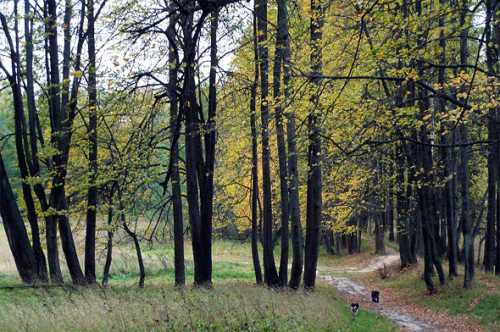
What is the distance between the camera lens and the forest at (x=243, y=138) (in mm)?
7594

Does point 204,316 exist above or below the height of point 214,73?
below

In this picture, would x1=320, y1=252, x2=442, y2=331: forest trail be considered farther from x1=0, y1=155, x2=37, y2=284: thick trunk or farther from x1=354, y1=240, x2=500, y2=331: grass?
x1=0, y1=155, x2=37, y2=284: thick trunk

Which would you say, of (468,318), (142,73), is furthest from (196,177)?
(468,318)

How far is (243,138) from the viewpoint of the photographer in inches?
565

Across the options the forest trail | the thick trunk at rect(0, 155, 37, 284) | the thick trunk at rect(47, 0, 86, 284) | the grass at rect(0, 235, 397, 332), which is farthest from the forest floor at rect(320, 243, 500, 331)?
the thick trunk at rect(0, 155, 37, 284)

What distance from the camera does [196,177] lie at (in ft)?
Answer: 43.7

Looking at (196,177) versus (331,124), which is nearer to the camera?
(331,124)

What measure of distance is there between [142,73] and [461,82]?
606 centimetres

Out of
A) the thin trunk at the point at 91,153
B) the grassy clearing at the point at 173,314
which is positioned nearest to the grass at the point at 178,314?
the grassy clearing at the point at 173,314

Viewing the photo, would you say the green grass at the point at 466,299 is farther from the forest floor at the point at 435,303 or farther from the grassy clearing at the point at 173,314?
the grassy clearing at the point at 173,314

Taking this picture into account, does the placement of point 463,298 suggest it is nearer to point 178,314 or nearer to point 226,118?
point 226,118

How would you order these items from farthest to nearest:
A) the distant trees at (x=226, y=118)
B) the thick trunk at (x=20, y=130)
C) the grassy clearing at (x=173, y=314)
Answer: the thick trunk at (x=20, y=130)
the distant trees at (x=226, y=118)
the grassy clearing at (x=173, y=314)

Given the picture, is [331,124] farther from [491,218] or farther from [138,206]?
[491,218]

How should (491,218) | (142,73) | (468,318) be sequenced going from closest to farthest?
(142,73)
(468,318)
(491,218)
